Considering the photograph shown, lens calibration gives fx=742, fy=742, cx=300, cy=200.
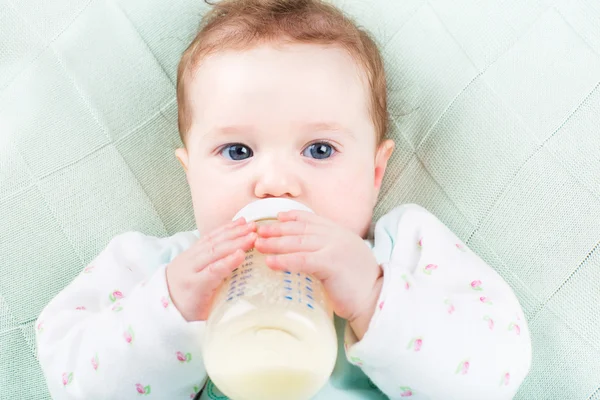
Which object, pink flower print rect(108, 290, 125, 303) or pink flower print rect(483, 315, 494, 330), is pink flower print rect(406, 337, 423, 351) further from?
pink flower print rect(108, 290, 125, 303)

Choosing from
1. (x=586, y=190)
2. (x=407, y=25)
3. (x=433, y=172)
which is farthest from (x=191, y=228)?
(x=586, y=190)

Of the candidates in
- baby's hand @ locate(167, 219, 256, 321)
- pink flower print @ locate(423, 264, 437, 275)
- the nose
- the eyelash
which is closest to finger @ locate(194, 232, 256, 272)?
baby's hand @ locate(167, 219, 256, 321)

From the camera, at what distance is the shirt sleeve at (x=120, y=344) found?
1107 mm

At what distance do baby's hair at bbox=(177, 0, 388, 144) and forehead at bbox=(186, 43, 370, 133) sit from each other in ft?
0.07

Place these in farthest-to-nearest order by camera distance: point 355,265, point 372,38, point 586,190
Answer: point 372,38, point 586,190, point 355,265

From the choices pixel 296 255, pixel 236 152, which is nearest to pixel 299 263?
pixel 296 255

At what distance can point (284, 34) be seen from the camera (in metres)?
1.26

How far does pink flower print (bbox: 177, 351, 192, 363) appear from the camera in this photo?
112 cm

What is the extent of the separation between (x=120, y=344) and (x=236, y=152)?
364 millimetres

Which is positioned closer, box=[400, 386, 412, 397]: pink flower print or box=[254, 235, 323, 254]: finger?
box=[254, 235, 323, 254]: finger

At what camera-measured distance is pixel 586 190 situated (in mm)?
1320

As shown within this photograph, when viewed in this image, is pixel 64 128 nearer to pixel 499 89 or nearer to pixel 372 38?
pixel 372 38

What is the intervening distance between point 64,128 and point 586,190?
102cm

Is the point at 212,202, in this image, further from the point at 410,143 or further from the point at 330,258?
the point at 410,143
